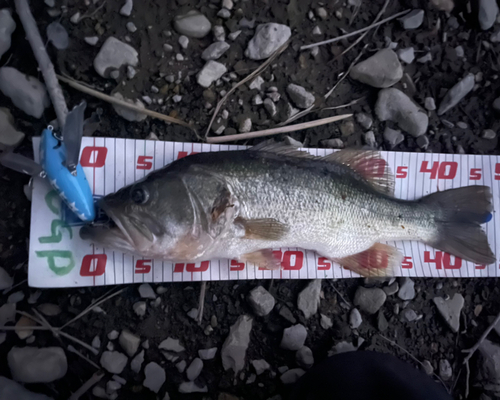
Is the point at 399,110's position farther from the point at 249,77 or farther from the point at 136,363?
the point at 136,363

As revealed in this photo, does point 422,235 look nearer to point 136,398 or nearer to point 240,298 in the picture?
point 240,298

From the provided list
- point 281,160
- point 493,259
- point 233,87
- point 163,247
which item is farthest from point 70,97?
point 493,259

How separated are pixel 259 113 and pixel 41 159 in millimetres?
1414

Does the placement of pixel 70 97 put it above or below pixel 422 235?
above

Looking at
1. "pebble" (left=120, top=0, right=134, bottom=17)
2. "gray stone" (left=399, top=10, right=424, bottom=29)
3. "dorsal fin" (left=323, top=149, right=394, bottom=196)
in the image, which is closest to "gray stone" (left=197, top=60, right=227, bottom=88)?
"pebble" (left=120, top=0, right=134, bottom=17)

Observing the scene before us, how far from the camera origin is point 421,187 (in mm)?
2531

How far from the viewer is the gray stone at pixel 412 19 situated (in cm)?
257

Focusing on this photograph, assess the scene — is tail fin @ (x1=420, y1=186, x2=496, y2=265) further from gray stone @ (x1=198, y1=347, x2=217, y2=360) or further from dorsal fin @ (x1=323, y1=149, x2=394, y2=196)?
gray stone @ (x1=198, y1=347, x2=217, y2=360)

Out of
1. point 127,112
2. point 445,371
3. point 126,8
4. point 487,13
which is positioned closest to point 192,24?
point 126,8

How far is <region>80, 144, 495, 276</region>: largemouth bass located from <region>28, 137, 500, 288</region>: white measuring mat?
142 millimetres

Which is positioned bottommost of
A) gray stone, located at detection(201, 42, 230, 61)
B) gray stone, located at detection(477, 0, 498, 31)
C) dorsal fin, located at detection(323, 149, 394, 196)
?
dorsal fin, located at detection(323, 149, 394, 196)

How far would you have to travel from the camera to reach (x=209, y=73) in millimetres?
2336

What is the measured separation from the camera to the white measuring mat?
6.88 ft

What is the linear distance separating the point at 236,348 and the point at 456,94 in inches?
97.8
